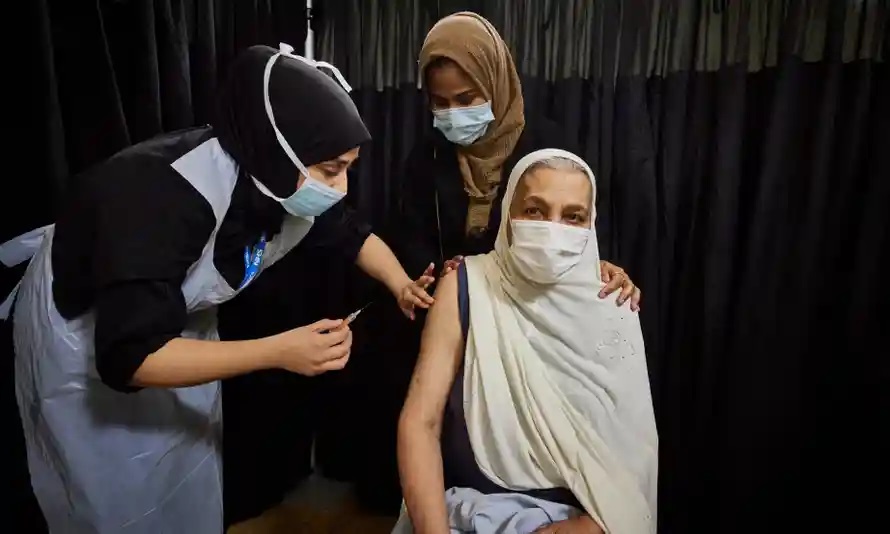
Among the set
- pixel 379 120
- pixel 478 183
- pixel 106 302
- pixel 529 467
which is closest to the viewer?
pixel 106 302

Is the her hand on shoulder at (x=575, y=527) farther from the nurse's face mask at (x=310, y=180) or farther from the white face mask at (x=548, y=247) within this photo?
the nurse's face mask at (x=310, y=180)

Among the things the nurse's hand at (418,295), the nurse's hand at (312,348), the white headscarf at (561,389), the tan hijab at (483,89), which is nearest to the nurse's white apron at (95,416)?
the nurse's hand at (312,348)

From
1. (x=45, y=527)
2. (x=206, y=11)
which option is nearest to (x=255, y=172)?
(x=206, y=11)

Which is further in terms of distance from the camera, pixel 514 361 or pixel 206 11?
pixel 206 11

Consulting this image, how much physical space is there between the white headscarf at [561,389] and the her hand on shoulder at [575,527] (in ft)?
0.11

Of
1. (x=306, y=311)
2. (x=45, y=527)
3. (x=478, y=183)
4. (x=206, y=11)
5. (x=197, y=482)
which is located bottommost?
(x=45, y=527)

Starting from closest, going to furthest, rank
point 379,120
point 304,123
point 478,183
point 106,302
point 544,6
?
point 106,302, point 304,123, point 478,183, point 544,6, point 379,120

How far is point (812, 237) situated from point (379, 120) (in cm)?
130

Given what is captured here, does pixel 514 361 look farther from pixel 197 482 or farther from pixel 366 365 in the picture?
pixel 366 365

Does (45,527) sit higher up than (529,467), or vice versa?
(529,467)

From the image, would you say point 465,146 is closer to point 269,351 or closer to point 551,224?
point 551,224

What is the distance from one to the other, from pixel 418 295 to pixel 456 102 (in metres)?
0.48

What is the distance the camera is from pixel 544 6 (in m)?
1.89

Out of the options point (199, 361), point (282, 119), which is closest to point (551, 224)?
point (282, 119)
